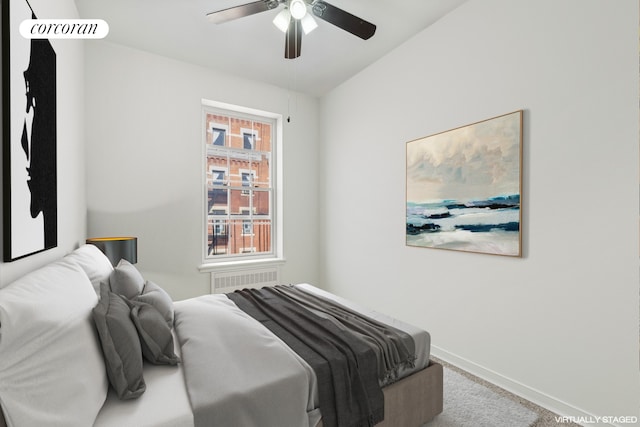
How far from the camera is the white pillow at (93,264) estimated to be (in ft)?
5.10

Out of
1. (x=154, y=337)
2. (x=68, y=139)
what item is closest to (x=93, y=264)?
(x=154, y=337)

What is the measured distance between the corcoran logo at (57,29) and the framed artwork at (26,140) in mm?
30

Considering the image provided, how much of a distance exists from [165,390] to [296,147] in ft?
11.2

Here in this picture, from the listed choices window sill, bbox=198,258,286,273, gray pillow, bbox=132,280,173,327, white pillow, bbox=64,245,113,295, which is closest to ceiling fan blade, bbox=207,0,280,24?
white pillow, bbox=64,245,113,295

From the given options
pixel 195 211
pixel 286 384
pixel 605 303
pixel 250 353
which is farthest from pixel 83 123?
pixel 605 303

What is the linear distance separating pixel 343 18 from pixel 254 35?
3.87ft

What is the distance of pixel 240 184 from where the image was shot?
12.9ft

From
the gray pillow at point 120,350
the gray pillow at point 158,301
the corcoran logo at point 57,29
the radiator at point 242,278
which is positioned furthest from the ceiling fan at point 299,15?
the radiator at point 242,278

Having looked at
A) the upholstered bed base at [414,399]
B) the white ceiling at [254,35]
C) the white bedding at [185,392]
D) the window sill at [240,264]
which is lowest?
the upholstered bed base at [414,399]

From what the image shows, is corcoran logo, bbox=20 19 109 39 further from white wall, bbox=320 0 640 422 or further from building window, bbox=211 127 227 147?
white wall, bbox=320 0 640 422

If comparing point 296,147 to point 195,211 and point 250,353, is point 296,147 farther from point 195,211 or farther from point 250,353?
point 250,353

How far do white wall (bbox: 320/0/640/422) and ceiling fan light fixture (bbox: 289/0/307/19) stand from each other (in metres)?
1.37

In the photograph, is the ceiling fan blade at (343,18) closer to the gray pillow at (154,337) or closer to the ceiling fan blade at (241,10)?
the ceiling fan blade at (241,10)

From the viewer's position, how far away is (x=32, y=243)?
130 cm
